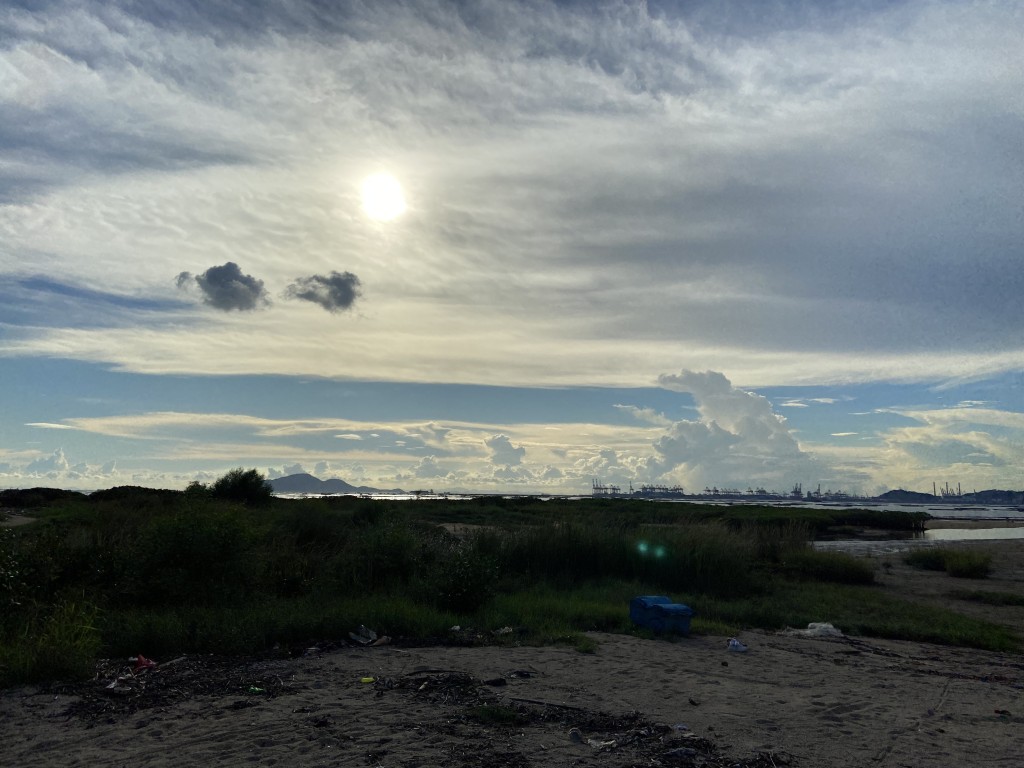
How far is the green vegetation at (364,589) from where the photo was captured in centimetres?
985

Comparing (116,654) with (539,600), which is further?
(539,600)

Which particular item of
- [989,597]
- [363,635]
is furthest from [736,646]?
[989,597]

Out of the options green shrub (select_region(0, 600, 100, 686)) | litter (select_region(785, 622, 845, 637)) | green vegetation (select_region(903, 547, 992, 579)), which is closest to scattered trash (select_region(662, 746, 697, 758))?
green shrub (select_region(0, 600, 100, 686))

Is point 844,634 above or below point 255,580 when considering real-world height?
below

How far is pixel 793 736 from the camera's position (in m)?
6.54

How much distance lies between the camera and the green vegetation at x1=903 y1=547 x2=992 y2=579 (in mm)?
23359

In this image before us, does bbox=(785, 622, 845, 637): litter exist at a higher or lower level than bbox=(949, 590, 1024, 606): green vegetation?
higher

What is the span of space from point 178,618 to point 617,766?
289 inches

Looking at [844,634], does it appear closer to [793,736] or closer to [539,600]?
[539,600]

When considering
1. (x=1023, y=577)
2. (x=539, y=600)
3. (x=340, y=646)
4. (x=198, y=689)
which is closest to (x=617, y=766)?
(x=198, y=689)

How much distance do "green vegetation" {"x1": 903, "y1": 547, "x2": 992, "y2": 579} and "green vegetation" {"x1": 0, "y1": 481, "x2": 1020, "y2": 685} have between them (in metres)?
7.14

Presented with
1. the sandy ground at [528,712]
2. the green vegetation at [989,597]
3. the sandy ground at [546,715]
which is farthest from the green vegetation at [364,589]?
the green vegetation at [989,597]

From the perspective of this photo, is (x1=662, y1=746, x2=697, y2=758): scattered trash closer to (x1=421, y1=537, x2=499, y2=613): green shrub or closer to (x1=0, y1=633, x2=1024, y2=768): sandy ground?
(x1=0, y1=633, x2=1024, y2=768): sandy ground

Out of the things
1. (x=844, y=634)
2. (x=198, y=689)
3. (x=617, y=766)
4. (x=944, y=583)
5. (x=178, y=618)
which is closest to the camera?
(x=617, y=766)
